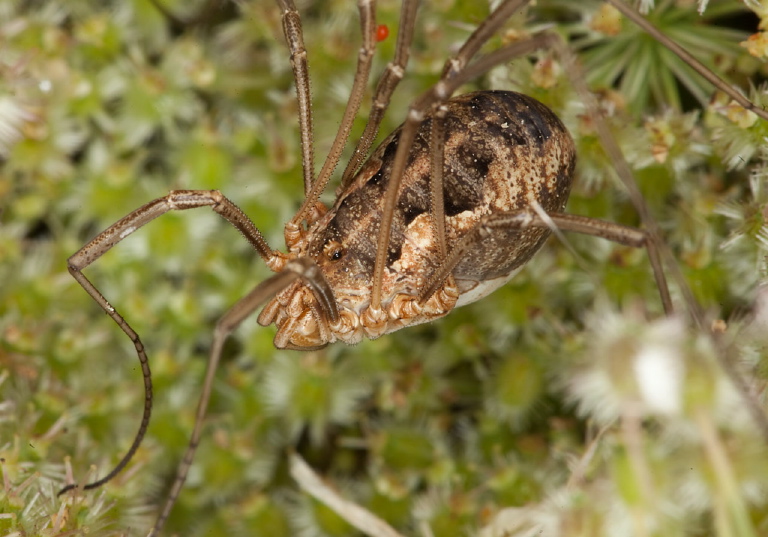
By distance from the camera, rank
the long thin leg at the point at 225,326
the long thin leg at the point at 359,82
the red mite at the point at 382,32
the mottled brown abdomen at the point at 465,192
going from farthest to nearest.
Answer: the red mite at the point at 382,32 → the long thin leg at the point at 359,82 → the mottled brown abdomen at the point at 465,192 → the long thin leg at the point at 225,326

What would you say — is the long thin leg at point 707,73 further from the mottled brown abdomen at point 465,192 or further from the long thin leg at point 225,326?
the long thin leg at point 225,326

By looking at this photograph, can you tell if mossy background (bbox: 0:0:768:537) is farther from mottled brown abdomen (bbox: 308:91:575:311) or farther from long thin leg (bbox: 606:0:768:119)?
mottled brown abdomen (bbox: 308:91:575:311)

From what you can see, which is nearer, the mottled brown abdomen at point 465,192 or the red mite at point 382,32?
the mottled brown abdomen at point 465,192

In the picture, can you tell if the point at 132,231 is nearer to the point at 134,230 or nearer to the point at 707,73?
the point at 134,230

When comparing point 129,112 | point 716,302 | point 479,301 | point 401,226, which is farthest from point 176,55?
point 716,302

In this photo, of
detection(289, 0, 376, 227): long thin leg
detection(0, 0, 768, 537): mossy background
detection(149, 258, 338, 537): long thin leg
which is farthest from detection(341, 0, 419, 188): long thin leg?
detection(149, 258, 338, 537): long thin leg

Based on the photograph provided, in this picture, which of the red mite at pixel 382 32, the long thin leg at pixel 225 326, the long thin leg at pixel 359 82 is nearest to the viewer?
the long thin leg at pixel 225 326

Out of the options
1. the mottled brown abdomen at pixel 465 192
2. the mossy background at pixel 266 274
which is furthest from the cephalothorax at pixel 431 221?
the mossy background at pixel 266 274
